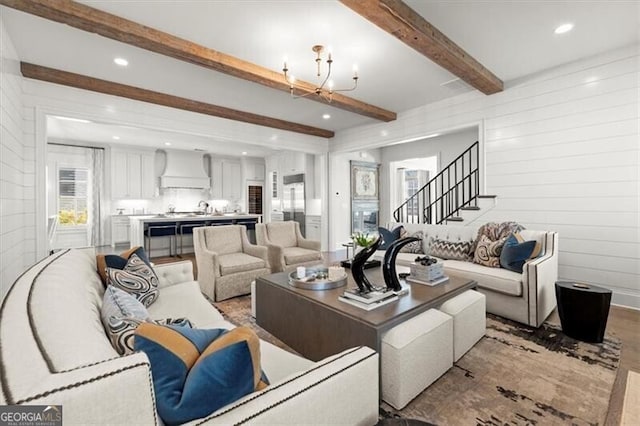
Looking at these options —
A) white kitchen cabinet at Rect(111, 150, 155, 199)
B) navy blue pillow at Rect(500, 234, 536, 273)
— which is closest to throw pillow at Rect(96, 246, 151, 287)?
navy blue pillow at Rect(500, 234, 536, 273)

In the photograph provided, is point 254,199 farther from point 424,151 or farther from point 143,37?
point 143,37

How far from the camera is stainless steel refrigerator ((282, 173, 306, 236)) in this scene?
7.70 m

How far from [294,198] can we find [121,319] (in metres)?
6.81

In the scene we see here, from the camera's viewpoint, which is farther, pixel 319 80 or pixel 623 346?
pixel 319 80

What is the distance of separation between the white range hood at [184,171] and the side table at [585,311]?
8657mm

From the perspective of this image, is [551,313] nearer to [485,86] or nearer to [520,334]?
[520,334]

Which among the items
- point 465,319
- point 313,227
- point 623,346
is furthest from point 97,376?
point 313,227

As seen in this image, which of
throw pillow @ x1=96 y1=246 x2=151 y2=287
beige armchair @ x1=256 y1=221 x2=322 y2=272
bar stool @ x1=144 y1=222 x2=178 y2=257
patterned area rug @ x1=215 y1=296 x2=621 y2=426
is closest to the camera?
patterned area rug @ x1=215 y1=296 x2=621 y2=426

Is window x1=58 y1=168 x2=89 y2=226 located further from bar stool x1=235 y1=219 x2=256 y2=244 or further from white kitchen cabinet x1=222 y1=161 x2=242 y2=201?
bar stool x1=235 y1=219 x2=256 y2=244

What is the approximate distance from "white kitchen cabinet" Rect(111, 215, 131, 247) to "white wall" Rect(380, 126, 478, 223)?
6937 millimetres

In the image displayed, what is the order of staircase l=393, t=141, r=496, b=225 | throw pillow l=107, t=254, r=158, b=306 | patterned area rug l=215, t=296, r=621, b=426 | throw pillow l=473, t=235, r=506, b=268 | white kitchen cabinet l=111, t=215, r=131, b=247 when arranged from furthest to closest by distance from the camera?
white kitchen cabinet l=111, t=215, r=131, b=247 < staircase l=393, t=141, r=496, b=225 < throw pillow l=473, t=235, r=506, b=268 < throw pillow l=107, t=254, r=158, b=306 < patterned area rug l=215, t=296, r=621, b=426

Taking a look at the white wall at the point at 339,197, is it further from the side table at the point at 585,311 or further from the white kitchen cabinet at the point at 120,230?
the white kitchen cabinet at the point at 120,230

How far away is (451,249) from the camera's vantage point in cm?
384

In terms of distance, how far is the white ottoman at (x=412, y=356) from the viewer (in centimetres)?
167
